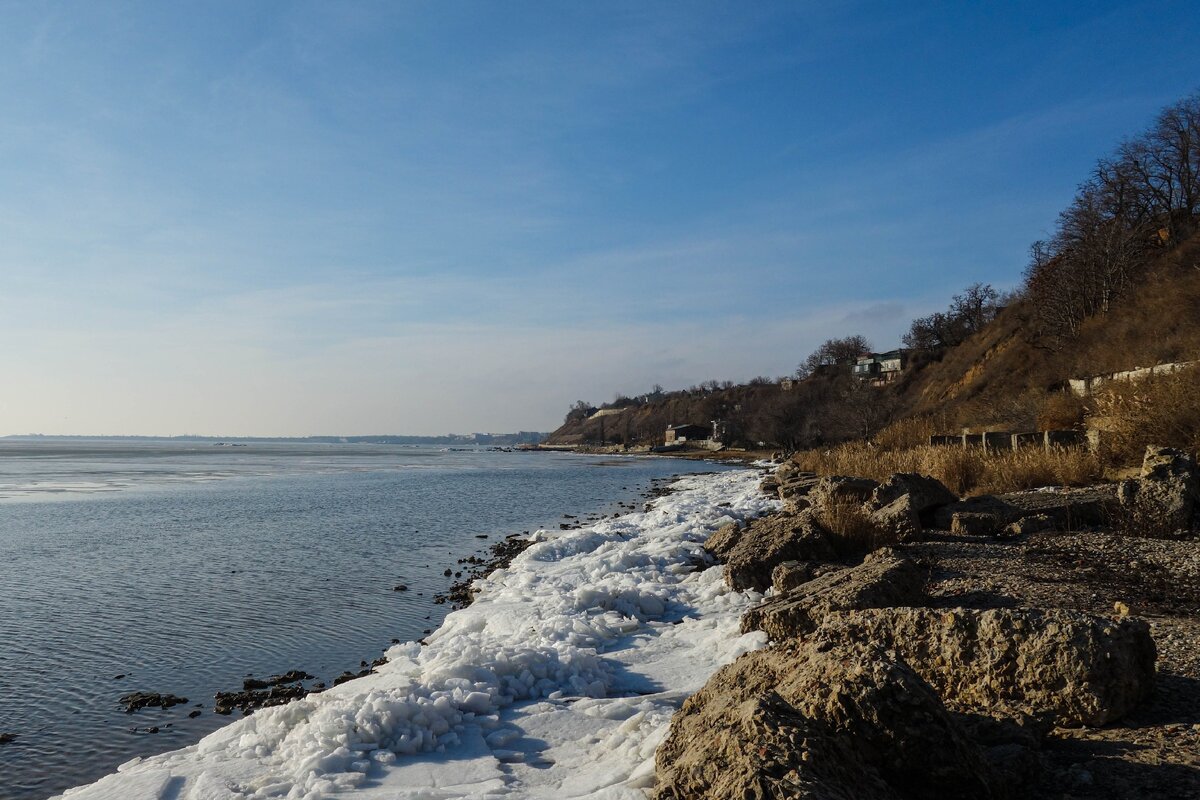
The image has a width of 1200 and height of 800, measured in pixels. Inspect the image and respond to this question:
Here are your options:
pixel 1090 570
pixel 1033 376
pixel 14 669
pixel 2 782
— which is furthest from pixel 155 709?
pixel 1033 376

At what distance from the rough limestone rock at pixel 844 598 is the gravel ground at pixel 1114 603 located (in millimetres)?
653

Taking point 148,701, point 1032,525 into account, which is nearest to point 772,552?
point 1032,525

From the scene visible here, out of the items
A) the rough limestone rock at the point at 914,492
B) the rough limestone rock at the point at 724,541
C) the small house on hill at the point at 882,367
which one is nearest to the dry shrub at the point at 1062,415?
the rough limestone rock at the point at 914,492

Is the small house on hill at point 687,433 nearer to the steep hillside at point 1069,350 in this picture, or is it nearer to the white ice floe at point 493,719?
the steep hillside at point 1069,350

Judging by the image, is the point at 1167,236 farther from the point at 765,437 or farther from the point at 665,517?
the point at 765,437

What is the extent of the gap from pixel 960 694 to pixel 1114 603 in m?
3.05

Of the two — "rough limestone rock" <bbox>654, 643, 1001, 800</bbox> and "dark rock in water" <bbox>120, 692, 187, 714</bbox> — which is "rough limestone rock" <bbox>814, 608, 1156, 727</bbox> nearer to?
"rough limestone rock" <bbox>654, 643, 1001, 800</bbox>

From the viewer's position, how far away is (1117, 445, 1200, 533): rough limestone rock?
32.0ft

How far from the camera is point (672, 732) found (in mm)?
4555

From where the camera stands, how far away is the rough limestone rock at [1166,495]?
975 cm

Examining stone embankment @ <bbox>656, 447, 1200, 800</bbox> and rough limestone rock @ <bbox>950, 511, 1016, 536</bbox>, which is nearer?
stone embankment @ <bbox>656, 447, 1200, 800</bbox>

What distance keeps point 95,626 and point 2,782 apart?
6.30 m

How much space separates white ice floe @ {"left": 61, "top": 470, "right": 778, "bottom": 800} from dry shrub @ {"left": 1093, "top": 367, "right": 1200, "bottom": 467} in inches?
345

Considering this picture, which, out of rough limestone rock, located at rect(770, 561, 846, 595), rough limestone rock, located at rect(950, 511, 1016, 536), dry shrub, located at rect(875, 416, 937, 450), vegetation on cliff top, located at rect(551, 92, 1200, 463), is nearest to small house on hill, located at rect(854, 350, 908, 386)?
vegetation on cliff top, located at rect(551, 92, 1200, 463)
